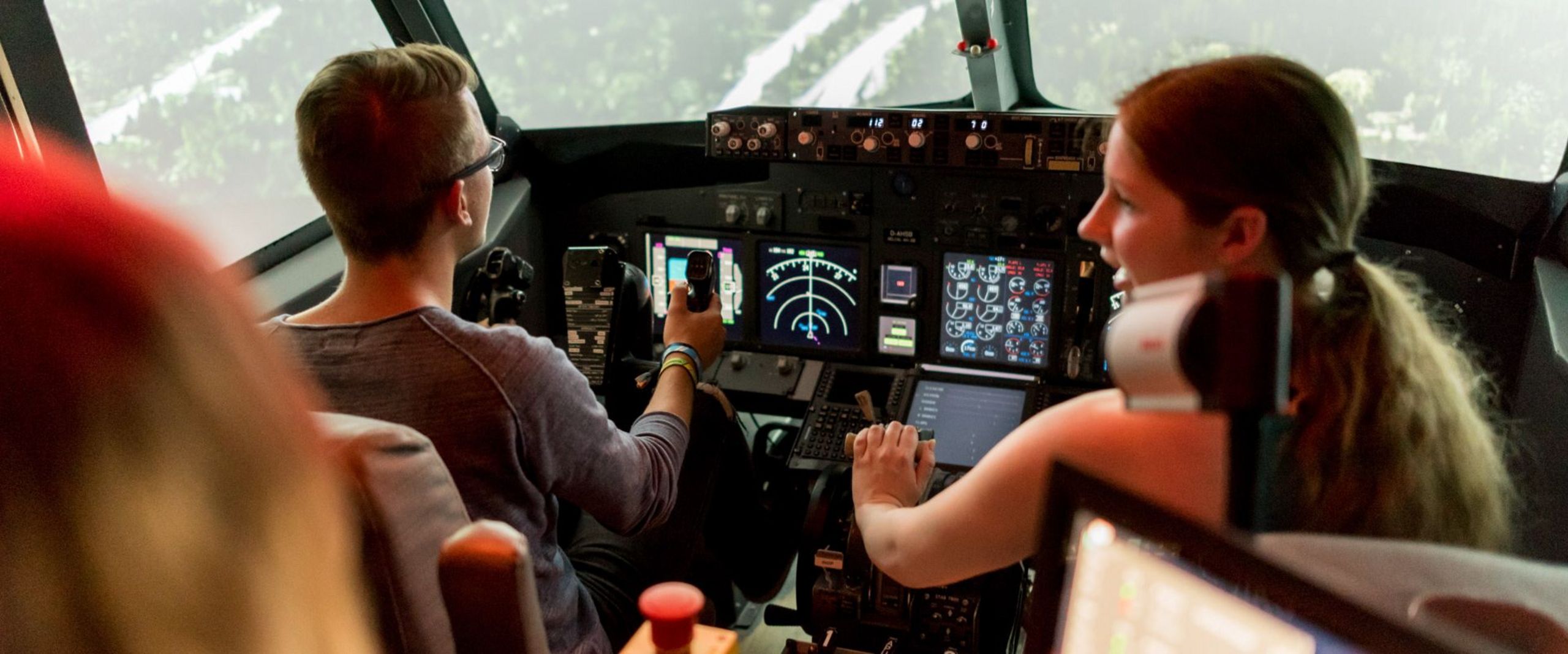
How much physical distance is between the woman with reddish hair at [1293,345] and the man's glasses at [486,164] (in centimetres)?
83

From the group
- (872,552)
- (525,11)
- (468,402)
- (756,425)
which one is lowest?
(756,425)

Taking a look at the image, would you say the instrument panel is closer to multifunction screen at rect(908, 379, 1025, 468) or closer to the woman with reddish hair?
→ multifunction screen at rect(908, 379, 1025, 468)

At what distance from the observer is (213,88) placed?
2.37 metres

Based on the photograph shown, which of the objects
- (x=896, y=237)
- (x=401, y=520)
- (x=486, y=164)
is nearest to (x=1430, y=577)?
(x=401, y=520)

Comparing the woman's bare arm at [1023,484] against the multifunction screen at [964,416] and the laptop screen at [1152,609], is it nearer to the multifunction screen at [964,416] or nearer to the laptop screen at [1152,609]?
the laptop screen at [1152,609]

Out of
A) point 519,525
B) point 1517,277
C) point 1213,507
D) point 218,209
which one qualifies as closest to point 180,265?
point 1213,507

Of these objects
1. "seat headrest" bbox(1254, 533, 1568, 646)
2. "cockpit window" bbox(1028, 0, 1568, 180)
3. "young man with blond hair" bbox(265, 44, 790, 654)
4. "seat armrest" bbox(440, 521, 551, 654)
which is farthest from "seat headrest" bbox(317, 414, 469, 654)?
"cockpit window" bbox(1028, 0, 1568, 180)

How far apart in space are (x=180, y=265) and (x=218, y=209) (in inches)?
80.8

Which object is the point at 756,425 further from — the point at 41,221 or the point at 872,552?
the point at 41,221

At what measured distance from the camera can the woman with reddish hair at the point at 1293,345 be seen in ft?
3.17

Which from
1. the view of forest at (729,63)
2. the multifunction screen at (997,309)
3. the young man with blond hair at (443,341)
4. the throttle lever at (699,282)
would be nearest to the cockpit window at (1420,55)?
the view of forest at (729,63)

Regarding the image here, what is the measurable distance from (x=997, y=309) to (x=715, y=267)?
0.71 metres

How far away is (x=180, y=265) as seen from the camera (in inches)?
24.0

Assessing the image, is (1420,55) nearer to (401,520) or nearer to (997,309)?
(997,309)
